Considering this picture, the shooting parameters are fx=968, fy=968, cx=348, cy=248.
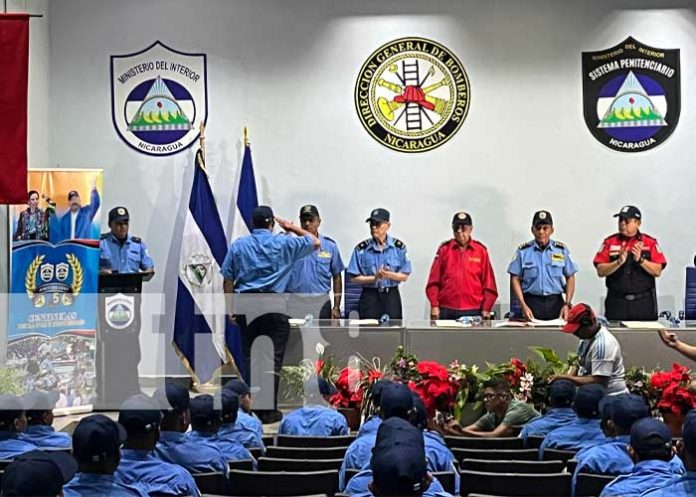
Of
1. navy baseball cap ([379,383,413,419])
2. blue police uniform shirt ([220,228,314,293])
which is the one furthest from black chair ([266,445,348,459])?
blue police uniform shirt ([220,228,314,293])

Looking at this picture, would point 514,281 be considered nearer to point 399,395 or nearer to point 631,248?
point 631,248

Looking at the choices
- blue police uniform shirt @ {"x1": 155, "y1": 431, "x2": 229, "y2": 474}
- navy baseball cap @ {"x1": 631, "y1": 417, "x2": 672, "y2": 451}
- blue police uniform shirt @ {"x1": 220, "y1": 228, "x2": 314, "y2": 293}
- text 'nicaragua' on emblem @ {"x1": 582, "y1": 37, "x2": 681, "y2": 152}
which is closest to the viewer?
navy baseball cap @ {"x1": 631, "y1": 417, "x2": 672, "y2": 451}

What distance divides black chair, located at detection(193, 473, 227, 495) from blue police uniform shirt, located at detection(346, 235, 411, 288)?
4699 mm

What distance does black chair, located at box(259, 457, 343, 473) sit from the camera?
4.31 m

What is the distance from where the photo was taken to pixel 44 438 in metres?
4.84

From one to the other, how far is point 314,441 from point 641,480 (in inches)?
77.2

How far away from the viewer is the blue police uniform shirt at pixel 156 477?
3.63 m

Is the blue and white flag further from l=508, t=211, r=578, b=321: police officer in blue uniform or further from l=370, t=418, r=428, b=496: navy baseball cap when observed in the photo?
l=370, t=418, r=428, b=496: navy baseball cap

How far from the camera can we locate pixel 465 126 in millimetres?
9797

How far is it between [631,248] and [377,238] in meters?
2.23

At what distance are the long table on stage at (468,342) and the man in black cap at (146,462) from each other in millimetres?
3297

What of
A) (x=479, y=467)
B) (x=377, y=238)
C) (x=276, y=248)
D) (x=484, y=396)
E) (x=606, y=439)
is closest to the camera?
(x=479, y=467)

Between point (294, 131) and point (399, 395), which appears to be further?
point (294, 131)

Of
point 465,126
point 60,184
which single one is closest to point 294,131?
point 465,126
